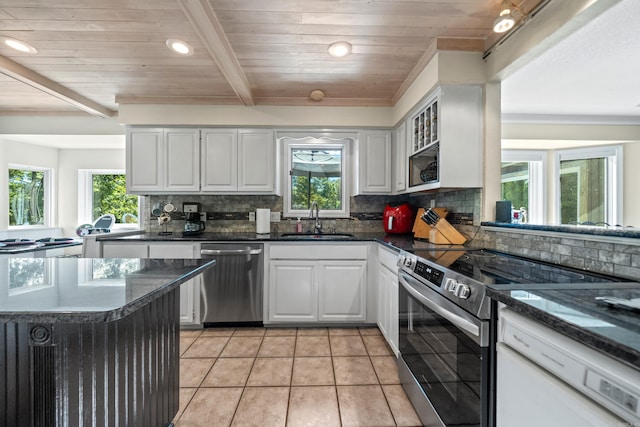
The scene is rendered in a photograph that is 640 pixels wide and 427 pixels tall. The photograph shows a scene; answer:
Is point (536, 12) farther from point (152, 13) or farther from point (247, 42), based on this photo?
point (152, 13)

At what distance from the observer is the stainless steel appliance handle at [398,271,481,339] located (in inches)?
39.7

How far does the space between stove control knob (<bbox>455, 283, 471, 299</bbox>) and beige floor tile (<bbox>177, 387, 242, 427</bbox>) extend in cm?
140

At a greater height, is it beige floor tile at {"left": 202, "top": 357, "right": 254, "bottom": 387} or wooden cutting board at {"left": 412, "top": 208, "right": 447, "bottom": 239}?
wooden cutting board at {"left": 412, "top": 208, "right": 447, "bottom": 239}

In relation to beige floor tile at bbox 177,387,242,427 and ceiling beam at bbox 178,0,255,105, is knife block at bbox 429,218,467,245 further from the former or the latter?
ceiling beam at bbox 178,0,255,105

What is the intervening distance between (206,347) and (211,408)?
0.79 m

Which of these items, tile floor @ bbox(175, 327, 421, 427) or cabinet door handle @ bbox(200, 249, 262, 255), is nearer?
tile floor @ bbox(175, 327, 421, 427)

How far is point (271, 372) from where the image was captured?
6.47 ft

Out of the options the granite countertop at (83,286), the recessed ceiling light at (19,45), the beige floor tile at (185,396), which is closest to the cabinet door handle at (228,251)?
the beige floor tile at (185,396)

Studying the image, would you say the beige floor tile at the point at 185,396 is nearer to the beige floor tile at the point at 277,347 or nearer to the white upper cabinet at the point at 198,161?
the beige floor tile at the point at 277,347

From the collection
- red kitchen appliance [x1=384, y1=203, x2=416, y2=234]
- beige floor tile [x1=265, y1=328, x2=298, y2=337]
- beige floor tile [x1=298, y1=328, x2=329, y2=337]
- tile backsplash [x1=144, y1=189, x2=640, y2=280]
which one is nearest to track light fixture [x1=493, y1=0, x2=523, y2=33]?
tile backsplash [x1=144, y1=189, x2=640, y2=280]

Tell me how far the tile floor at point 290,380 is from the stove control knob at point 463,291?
3.04 feet

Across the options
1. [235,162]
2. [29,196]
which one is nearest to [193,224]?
[235,162]

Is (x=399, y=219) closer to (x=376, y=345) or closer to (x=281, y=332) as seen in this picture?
(x=376, y=345)

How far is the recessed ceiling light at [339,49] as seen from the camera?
1.96 meters
